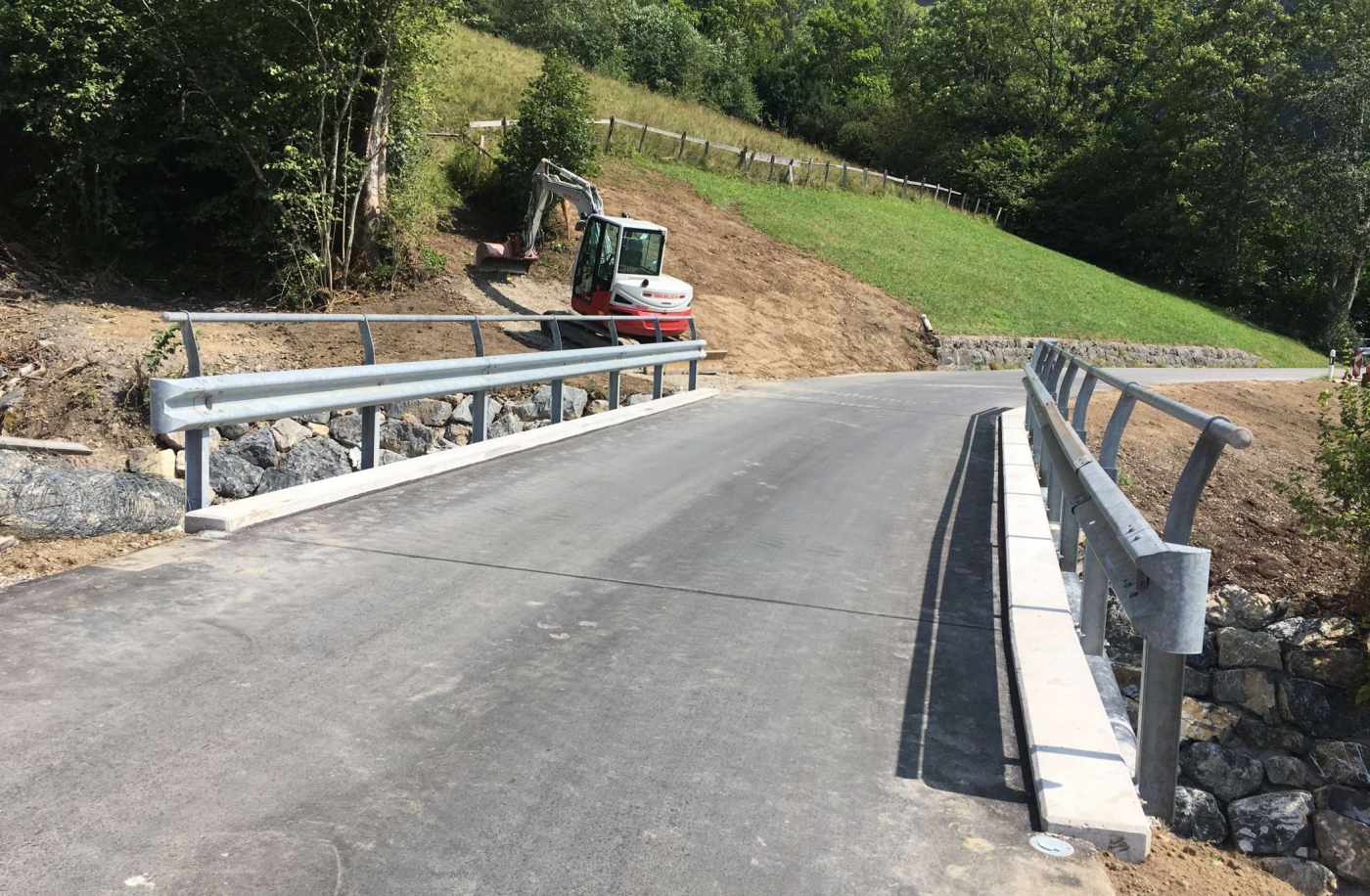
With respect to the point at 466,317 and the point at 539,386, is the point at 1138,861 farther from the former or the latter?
the point at 539,386

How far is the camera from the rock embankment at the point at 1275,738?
328 inches

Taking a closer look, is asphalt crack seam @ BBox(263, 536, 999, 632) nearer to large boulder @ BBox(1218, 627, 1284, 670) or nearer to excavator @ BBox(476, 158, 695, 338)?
large boulder @ BBox(1218, 627, 1284, 670)

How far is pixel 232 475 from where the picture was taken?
432 inches

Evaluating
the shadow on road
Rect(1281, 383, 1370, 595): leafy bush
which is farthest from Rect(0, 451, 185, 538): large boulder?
Rect(1281, 383, 1370, 595): leafy bush

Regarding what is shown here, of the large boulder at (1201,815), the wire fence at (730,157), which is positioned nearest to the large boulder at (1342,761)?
the large boulder at (1201,815)

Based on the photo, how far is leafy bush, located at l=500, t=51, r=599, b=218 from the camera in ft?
93.5

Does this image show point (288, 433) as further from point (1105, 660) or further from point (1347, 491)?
point (1347, 491)

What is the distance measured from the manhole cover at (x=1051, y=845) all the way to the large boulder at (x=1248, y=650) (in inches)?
362

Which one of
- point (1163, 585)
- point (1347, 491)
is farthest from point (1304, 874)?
point (1347, 491)

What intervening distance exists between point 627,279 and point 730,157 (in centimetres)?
2408

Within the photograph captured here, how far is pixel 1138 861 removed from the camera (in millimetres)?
3361

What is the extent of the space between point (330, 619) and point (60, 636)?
3.61 ft

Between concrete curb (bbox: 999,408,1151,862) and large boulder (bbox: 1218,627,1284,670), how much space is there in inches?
229

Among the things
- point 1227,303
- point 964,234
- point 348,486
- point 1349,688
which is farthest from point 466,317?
point 1227,303
